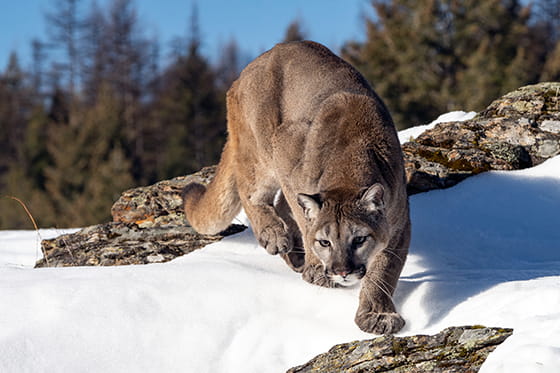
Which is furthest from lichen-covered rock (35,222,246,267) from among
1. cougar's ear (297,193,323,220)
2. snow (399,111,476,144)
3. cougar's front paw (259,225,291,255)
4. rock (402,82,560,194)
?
snow (399,111,476,144)

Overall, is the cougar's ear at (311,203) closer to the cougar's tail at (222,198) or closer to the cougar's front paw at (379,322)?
the cougar's front paw at (379,322)

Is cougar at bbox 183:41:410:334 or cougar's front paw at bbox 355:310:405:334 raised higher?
cougar at bbox 183:41:410:334

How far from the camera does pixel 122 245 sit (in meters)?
5.32

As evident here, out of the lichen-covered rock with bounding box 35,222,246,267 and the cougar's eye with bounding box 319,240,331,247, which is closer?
the cougar's eye with bounding box 319,240,331,247

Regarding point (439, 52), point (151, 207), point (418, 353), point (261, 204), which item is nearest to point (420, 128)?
point (261, 204)

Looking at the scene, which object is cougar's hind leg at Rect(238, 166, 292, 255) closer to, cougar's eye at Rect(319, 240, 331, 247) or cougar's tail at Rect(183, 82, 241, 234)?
cougar's tail at Rect(183, 82, 241, 234)

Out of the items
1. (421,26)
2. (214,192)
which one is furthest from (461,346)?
(421,26)

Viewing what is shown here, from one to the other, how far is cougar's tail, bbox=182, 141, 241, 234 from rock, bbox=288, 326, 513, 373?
7.71 ft

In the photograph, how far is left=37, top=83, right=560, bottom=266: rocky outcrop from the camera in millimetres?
5246

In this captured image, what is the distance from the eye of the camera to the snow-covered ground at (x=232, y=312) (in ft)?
10.1

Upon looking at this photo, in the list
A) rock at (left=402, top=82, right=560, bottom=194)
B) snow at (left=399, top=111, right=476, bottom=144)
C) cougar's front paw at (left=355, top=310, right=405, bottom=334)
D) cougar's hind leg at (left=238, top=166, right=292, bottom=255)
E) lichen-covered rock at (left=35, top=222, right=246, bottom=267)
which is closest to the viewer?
cougar's front paw at (left=355, top=310, right=405, bottom=334)

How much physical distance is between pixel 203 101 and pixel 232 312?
76.7 ft

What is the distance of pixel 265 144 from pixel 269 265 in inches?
37.1

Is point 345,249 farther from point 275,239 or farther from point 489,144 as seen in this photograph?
point 489,144
